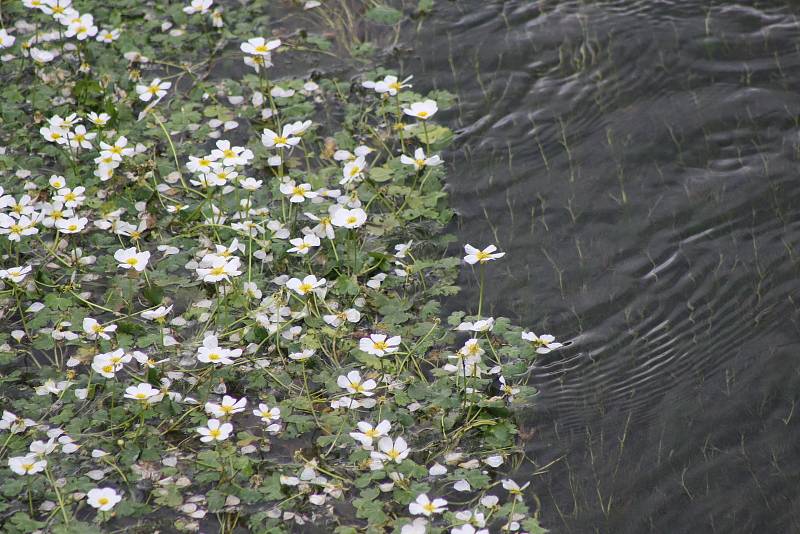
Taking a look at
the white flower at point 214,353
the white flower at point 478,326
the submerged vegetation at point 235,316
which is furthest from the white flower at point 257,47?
the white flower at point 478,326

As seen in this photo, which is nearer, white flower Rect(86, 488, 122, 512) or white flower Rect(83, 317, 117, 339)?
white flower Rect(86, 488, 122, 512)

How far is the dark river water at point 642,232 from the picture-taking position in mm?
2814

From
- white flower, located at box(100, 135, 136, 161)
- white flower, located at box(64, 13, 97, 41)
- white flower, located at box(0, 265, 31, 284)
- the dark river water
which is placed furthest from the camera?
white flower, located at box(64, 13, 97, 41)

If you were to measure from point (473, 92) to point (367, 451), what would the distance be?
2.03m

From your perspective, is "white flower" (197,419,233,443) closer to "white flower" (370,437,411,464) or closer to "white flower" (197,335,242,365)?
"white flower" (197,335,242,365)

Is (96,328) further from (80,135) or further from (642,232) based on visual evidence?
(642,232)

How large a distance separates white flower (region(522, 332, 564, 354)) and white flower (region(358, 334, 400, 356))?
443 millimetres

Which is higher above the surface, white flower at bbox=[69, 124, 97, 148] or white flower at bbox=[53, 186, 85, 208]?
white flower at bbox=[69, 124, 97, 148]

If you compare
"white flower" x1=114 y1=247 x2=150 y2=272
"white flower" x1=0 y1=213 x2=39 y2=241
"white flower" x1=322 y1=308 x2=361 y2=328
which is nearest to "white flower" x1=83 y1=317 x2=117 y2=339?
"white flower" x1=114 y1=247 x2=150 y2=272

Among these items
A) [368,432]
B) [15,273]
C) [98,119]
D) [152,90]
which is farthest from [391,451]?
[152,90]

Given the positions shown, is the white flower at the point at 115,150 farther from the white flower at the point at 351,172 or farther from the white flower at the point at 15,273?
the white flower at the point at 351,172

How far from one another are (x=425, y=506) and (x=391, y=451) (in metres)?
0.21

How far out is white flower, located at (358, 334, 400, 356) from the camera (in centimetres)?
291

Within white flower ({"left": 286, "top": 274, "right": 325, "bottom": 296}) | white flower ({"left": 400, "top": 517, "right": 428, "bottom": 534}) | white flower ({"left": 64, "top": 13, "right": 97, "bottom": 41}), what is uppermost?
white flower ({"left": 64, "top": 13, "right": 97, "bottom": 41})
